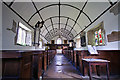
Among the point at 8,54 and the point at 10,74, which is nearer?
the point at 8,54

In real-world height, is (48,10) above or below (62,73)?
above

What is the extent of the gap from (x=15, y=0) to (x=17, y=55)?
252 centimetres

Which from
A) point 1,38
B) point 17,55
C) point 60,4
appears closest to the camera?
point 17,55

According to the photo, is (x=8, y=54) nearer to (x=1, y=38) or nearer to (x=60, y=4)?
(x=1, y=38)

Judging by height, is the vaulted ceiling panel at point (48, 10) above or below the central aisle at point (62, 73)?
above

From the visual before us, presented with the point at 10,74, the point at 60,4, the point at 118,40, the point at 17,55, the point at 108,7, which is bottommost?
the point at 10,74

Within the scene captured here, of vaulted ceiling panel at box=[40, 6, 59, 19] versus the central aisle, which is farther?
vaulted ceiling panel at box=[40, 6, 59, 19]

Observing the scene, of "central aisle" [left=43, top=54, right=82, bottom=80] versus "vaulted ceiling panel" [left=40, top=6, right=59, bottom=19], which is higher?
"vaulted ceiling panel" [left=40, top=6, right=59, bottom=19]

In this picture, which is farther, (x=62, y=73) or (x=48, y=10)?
(x=48, y=10)

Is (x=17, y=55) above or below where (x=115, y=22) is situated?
below

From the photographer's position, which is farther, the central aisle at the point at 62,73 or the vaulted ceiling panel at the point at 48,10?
the vaulted ceiling panel at the point at 48,10

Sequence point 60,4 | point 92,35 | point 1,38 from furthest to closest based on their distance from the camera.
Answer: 1. point 92,35
2. point 60,4
3. point 1,38

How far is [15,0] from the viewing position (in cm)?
251

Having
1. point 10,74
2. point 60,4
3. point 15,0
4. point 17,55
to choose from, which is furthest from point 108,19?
point 15,0
